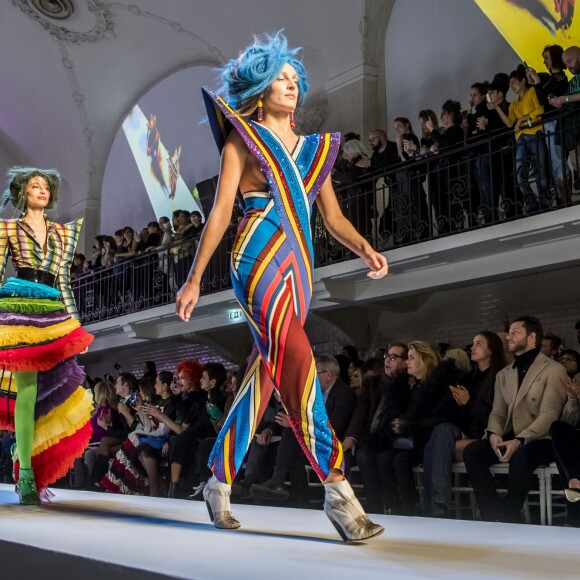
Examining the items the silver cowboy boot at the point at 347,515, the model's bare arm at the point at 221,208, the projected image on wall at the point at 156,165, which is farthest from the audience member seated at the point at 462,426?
the projected image on wall at the point at 156,165

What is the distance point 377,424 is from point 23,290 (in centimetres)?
285

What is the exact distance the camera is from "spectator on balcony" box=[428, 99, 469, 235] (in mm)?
7527

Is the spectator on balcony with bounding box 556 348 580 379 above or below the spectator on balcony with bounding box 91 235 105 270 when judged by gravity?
below

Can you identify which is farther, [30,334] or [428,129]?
[428,129]

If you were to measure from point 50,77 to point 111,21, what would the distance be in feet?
6.56

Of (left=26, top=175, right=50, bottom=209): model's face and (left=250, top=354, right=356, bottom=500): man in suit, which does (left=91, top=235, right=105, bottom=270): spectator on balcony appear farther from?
(left=26, top=175, right=50, bottom=209): model's face

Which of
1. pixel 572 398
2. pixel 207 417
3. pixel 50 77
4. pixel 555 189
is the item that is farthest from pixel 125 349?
pixel 572 398

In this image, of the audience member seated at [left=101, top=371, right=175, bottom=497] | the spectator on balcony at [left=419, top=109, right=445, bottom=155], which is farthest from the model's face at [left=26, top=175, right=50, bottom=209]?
the spectator on balcony at [left=419, top=109, right=445, bottom=155]

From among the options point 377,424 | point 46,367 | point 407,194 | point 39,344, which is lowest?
point 377,424

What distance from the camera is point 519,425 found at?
492cm

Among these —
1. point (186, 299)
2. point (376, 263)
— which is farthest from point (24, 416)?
point (376, 263)

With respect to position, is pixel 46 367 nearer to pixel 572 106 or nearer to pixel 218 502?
pixel 218 502

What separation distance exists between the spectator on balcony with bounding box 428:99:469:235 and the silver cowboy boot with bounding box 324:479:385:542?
542cm

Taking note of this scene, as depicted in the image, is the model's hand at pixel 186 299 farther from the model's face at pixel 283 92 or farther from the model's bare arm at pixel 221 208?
the model's face at pixel 283 92
